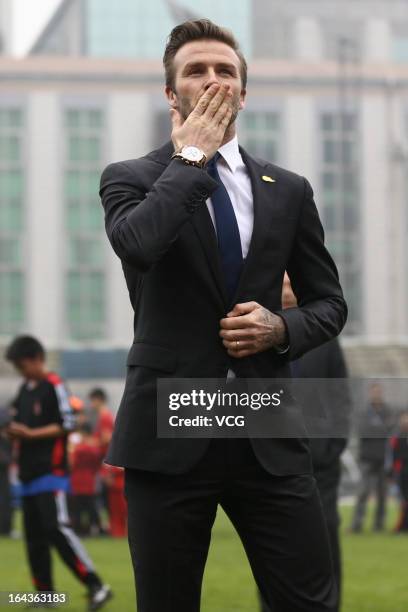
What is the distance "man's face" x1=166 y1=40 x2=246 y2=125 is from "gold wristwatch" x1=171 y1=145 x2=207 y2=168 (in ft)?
0.43

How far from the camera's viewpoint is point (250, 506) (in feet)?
10.0

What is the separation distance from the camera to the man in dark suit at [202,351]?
3.02 metres

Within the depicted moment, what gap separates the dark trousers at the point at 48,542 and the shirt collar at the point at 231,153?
570 cm

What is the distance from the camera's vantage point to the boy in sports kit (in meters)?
8.66

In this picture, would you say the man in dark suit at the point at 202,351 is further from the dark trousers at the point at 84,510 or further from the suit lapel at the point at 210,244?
the dark trousers at the point at 84,510

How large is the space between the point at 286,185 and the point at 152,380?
600 millimetres

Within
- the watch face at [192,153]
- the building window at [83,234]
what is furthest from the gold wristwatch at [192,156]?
the building window at [83,234]

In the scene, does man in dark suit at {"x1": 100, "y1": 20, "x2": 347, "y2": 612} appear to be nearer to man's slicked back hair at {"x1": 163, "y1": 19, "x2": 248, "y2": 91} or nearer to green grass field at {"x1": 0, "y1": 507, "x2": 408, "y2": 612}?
man's slicked back hair at {"x1": 163, "y1": 19, "x2": 248, "y2": 91}

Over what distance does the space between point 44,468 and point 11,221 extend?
61076 mm

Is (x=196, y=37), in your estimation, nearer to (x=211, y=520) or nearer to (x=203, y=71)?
→ (x=203, y=71)

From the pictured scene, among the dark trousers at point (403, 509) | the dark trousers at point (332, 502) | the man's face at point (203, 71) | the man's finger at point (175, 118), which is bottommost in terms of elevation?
the dark trousers at point (403, 509)

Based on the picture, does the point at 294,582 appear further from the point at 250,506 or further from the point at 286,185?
the point at 286,185

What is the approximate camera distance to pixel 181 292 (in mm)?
3055

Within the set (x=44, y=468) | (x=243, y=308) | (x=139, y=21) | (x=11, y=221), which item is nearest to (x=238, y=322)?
(x=243, y=308)
